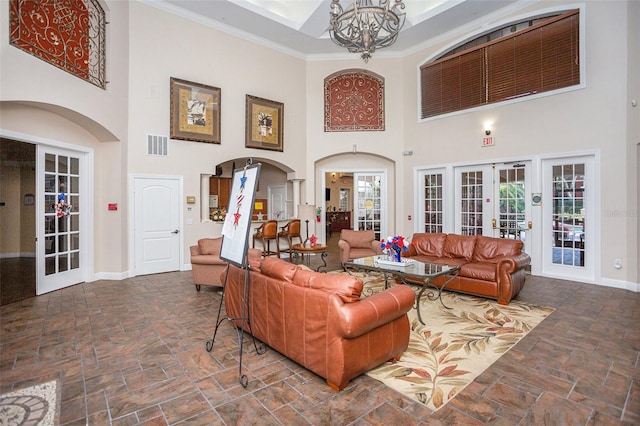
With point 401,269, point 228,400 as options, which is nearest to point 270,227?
point 401,269

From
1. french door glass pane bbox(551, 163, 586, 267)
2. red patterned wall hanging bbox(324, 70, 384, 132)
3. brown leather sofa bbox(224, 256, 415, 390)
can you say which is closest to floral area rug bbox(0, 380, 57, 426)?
brown leather sofa bbox(224, 256, 415, 390)

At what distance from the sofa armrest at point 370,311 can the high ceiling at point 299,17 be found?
615 centimetres

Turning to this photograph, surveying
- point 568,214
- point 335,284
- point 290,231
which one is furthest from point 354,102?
point 335,284

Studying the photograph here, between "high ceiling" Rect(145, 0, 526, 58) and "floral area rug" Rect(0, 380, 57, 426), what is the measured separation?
21.6 ft

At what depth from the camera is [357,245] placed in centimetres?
688

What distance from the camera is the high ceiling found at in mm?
6395

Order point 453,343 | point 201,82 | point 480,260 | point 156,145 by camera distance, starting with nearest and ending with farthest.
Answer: point 453,343 < point 480,260 < point 156,145 < point 201,82

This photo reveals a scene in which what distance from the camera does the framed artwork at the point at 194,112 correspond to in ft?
21.3

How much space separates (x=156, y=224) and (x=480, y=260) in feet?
19.5

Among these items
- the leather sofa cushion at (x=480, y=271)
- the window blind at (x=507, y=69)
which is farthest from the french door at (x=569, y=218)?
the leather sofa cushion at (x=480, y=271)

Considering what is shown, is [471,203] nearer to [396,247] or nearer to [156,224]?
[396,247]

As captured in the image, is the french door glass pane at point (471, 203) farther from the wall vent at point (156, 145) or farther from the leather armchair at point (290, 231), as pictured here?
the wall vent at point (156, 145)

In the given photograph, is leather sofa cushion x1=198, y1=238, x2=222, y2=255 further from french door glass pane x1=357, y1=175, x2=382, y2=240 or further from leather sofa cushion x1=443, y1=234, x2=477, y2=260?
french door glass pane x1=357, y1=175, x2=382, y2=240

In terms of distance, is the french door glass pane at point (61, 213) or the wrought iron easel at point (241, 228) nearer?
the wrought iron easel at point (241, 228)
